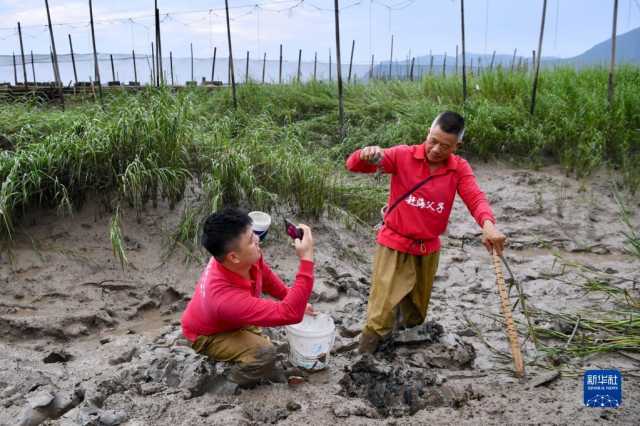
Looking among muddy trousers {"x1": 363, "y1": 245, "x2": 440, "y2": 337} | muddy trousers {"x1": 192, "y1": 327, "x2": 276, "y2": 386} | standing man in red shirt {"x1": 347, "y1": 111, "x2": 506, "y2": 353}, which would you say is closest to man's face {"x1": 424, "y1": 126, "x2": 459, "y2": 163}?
standing man in red shirt {"x1": 347, "y1": 111, "x2": 506, "y2": 353}

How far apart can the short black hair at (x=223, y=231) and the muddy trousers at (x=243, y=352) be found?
0.44m

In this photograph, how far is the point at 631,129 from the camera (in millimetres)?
6824

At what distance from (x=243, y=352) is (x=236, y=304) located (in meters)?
0.32

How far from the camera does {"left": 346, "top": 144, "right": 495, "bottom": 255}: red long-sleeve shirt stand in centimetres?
306

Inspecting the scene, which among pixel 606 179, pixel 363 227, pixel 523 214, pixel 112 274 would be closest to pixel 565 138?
pixel 606 179

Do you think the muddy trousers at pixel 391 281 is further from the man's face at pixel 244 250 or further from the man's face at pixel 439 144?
the man's face at pixel 244 250

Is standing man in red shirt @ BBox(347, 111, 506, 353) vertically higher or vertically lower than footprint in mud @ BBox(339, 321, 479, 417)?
higher

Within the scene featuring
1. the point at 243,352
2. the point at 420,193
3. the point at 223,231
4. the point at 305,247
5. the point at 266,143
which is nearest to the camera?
the point at 223,231

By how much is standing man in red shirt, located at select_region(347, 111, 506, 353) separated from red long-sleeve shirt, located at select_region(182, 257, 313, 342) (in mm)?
680

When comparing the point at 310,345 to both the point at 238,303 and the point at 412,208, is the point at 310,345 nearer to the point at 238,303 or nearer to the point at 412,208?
the point at 238,303

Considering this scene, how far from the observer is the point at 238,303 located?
100.0 inches

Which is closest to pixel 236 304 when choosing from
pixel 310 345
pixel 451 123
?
pixel 310 345

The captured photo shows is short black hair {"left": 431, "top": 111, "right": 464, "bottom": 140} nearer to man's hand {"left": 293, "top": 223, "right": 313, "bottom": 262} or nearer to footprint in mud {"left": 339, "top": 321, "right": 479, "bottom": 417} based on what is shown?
man's hand {"left": 293, "top": 223, "right": 313, "bottom": 262}

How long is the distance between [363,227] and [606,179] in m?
3.05
